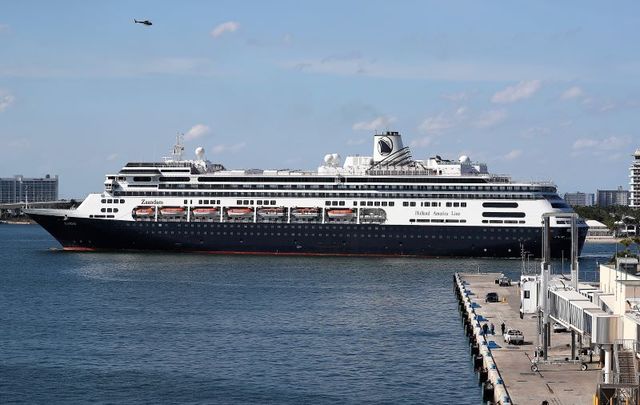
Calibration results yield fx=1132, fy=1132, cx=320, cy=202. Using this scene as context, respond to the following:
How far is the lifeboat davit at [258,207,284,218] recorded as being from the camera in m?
100

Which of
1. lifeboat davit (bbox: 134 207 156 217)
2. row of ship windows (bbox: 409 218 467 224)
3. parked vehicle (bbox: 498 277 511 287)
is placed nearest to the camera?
parked vehicle (bbox: 498 277 511 287)

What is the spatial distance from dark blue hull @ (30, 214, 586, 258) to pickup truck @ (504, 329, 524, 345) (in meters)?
49.0

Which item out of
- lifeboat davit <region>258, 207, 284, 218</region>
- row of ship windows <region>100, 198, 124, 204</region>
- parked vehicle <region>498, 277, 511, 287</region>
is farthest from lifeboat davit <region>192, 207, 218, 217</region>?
parked vehicle <region>498, 277, 511, 287</region>

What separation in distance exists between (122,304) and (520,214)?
141ft

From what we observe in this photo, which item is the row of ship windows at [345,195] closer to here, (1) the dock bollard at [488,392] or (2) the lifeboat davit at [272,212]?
(2) the lifeboat davit at [272,212]

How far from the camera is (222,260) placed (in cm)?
9544

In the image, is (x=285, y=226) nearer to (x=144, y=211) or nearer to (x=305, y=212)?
(x=305, y=212)

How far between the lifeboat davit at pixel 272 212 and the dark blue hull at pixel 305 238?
848mm

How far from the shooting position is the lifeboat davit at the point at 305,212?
9988cm

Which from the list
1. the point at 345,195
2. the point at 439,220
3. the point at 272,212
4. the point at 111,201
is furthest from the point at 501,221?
the point at 111,201

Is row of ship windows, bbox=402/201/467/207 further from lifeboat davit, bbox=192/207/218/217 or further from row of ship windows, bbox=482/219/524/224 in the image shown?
lifeboat davit, bbox=192/207/218/217

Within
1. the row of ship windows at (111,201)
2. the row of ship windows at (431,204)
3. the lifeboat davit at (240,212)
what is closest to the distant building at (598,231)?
the row of ship windows at (431,204)

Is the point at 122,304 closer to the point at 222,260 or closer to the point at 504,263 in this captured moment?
the point at 222,260

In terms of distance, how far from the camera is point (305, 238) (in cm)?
9900
